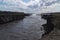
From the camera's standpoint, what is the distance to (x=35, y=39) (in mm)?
20016

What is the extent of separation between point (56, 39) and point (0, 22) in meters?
37.0

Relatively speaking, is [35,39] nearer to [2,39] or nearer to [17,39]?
[17,39]

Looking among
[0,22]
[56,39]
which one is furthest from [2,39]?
[0,22]

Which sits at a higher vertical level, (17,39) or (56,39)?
(56,39)

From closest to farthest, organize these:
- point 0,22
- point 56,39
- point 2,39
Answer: point 56,39 → point 2,39 → point 0,22

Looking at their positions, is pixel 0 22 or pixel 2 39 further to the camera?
pixel 0 22

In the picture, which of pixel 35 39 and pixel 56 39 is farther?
pixel 35 39

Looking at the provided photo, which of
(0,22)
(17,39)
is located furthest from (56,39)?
(0,22)

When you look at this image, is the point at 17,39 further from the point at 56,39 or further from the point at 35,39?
the point at 56,39

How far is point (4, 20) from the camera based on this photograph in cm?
5019

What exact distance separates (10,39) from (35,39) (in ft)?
12.8

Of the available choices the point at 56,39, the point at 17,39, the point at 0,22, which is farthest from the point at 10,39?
the point at 0,22

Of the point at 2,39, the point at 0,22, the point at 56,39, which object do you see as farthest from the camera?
the point at 0,22

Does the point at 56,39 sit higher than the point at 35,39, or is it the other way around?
the point at 56,39
